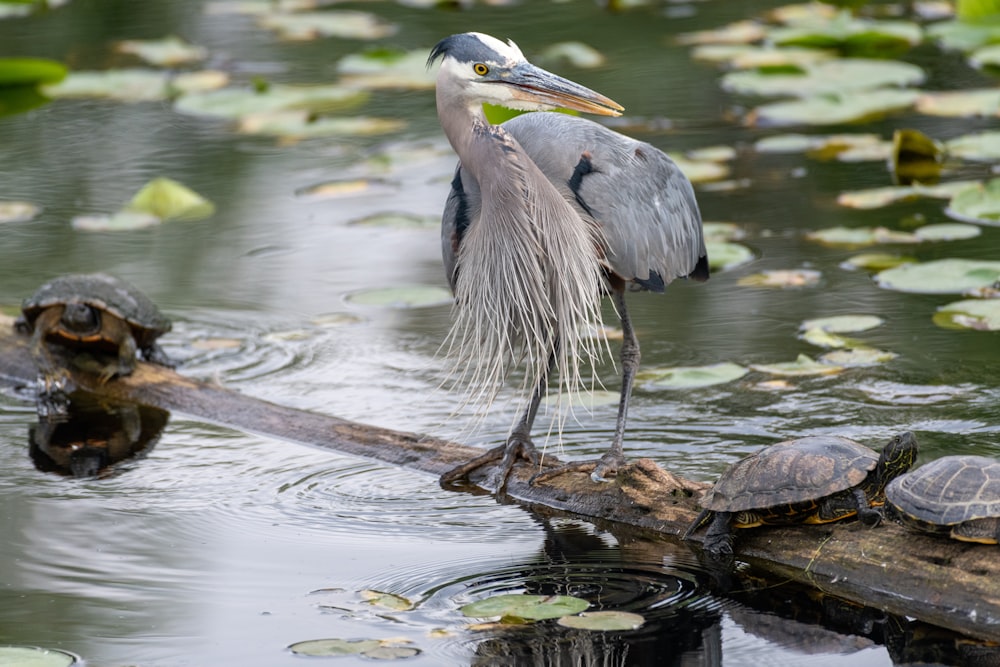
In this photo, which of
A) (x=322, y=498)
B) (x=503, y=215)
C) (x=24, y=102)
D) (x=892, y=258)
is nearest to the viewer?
(x=503, y=215)

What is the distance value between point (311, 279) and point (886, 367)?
3.19 meters

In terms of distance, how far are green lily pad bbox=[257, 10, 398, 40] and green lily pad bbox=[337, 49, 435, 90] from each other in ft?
4.08

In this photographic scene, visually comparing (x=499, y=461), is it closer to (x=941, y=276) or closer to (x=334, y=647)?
(x=334, y=647)

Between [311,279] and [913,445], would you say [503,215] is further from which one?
[311,279]

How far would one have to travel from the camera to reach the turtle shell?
609cm

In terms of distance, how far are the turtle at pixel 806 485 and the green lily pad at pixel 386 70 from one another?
25.2ft

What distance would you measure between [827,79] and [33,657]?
8.25 meters

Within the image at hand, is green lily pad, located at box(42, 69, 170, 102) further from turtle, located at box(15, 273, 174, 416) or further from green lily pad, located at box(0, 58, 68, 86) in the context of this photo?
turtle, located at box(15, 273, 174, 416)

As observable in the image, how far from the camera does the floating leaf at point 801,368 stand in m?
5.89

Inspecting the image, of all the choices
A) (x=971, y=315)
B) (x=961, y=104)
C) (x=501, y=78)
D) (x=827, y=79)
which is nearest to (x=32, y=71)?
(x=827, y=79)

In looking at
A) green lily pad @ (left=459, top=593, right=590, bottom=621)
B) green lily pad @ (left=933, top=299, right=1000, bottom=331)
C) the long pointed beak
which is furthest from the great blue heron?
green lily pad @ (left=933, top=299, right=1000, bottom=331)

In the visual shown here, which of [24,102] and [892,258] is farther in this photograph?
[24,102]

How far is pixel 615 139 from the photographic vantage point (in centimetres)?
522

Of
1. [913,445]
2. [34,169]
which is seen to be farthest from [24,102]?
[913,445]
